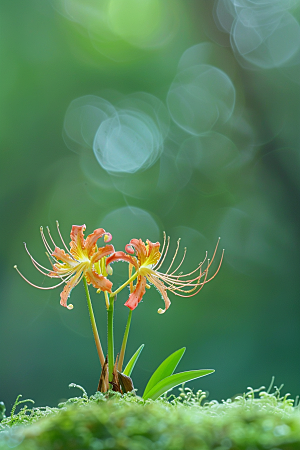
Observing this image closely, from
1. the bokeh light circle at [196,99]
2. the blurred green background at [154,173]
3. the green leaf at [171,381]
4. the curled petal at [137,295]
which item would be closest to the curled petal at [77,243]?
the curled petal at [137,295]

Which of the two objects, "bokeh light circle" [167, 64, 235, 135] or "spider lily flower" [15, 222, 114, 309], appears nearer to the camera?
"spider lily flower" [15, 222, 114, 309]

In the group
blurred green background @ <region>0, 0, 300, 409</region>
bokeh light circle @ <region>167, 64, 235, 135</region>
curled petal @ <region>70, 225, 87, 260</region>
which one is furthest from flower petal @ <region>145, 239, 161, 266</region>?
bokeh light circle @ <region>167, 64, 235, 135</region>

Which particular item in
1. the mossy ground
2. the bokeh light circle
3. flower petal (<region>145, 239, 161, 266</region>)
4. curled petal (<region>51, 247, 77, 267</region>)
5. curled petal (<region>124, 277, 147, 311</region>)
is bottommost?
the mossy ground

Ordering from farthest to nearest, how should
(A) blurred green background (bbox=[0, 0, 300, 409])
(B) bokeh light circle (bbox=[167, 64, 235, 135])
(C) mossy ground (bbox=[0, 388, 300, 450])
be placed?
(B) bokeh light circle (bbox=[167, 64, 235, 135]), (A) blurred green background (bbox=[0, 0, 300, 409]), (C) mossy ground (bbox=[0, 388, 300, 450])

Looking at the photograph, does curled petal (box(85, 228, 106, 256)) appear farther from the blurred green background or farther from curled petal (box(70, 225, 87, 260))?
the blurred green background

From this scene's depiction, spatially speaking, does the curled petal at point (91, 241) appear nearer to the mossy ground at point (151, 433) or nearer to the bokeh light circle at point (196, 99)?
the mossy ground at point (151, 433)
